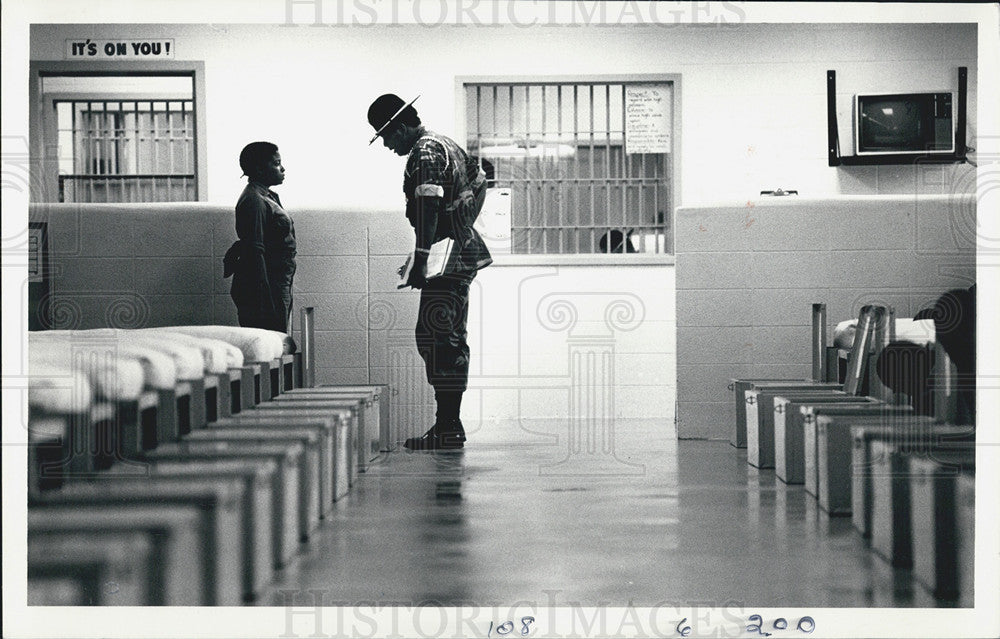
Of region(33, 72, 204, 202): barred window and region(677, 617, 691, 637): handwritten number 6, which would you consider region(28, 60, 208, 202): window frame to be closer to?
region(33, 72, 204, 202): barred window

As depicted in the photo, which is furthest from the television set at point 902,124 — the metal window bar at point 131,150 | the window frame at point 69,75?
the metal window bar at point 131,150

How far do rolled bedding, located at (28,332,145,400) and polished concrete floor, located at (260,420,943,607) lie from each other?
60cm

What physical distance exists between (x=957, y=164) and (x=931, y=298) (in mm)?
522

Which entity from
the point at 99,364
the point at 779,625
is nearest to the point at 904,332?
the point at 779,625

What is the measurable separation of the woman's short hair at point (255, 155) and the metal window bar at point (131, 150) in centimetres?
21

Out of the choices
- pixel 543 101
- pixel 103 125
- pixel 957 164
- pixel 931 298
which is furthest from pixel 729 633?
pixel 543 101

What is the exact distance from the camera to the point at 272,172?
14.4 feet

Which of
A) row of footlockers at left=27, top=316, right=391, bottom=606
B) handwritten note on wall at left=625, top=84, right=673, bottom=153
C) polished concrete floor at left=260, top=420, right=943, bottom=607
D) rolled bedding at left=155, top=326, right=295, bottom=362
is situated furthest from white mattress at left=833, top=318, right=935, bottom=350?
rolled bedding at left=155, top=326, right=295, bottom=362

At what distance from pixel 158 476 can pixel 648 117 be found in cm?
314

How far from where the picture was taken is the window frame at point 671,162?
4480 mm

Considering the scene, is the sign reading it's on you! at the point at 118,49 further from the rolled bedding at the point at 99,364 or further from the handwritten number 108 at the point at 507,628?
the handwritten number 108 at the point at 507,628

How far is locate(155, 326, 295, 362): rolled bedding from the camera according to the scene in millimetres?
3379

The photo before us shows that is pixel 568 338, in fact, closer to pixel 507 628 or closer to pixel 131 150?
pixel 131 150

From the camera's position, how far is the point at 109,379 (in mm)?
2561
